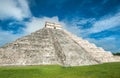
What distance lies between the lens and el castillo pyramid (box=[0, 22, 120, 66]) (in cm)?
4688

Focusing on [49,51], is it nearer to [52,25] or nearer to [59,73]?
[52,25]

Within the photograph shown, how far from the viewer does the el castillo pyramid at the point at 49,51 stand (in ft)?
154

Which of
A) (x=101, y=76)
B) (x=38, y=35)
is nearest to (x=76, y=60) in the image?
(x=38, y=35)

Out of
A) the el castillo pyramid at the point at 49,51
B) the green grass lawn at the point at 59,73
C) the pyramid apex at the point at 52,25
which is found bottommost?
the green grass lawn at the point at 59,73

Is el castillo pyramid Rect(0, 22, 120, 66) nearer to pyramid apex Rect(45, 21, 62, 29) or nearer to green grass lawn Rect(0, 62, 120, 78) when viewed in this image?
pyramid apex Rect(45, 21, 62, 29)

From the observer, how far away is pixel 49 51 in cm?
4997

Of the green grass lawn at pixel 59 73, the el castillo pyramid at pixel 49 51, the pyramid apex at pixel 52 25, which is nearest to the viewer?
the green grass lawn at pixel 59 73

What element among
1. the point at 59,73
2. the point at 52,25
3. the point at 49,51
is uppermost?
the point at 52,25

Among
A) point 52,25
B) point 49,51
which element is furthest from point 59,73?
point 52,25

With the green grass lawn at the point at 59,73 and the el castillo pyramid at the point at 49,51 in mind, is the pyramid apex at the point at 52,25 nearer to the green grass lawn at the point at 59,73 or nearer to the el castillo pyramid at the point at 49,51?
Answer: the el castillo pyramid at the point at 49,51

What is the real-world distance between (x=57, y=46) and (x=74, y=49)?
411 cm

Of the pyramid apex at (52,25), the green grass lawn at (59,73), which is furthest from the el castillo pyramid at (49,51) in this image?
the green grass lawn at (59,73)

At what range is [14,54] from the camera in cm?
4831

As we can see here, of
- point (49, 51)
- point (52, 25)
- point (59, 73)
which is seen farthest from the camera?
point (52, 25)
